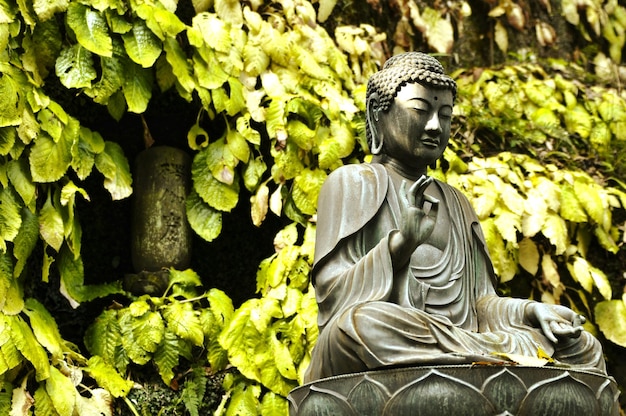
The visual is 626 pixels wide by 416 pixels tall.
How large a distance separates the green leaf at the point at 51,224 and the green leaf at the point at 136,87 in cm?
73

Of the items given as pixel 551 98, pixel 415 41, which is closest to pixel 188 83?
pixel 415 41

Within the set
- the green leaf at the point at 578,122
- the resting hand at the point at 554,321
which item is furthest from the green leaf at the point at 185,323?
the green leaf at the point at 578,122

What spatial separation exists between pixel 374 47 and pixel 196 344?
2574 millimetres

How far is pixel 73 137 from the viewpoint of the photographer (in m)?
6.25

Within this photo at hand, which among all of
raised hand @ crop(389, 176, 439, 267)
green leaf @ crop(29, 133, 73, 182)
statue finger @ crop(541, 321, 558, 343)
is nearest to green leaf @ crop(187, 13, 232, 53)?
green leaf @ crop(29, 133, 73, 182)

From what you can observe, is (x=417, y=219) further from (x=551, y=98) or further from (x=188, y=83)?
(x=551, y=98)

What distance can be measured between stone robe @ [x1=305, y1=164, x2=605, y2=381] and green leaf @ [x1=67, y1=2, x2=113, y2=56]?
75.3 inches

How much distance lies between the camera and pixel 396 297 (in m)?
4.60

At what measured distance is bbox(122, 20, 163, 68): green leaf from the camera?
6.43 meters

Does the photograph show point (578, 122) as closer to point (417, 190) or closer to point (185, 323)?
point (185, 323)

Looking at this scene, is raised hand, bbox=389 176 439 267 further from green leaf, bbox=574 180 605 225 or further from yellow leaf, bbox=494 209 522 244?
green leaf, bbox=574 180 605 225

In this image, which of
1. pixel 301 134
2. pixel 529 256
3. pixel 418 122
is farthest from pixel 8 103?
pixel 529 256

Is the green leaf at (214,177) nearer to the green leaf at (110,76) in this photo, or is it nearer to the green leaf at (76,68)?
the green leaf at (110,76)

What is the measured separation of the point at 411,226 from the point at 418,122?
70cm
